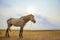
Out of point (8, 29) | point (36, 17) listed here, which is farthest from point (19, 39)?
point (36, 17)

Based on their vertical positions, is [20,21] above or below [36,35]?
above

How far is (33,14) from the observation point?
7.06 feet

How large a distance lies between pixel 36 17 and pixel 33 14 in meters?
0.06

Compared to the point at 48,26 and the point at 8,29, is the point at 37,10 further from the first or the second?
the point at 8,29

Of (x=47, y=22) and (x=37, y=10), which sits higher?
(x=37, y=10)

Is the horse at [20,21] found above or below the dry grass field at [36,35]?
above

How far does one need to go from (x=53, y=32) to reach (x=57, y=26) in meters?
0.11

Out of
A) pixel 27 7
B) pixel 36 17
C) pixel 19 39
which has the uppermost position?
pixel 27 7

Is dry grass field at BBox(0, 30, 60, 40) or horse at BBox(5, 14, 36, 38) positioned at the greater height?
horse at BBox(5, 14, 36, 38)

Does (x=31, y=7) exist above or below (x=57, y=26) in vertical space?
above

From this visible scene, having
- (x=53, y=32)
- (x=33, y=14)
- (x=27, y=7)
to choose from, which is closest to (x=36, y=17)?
(x=33, y=14)

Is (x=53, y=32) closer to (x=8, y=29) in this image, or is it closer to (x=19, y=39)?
(x=19, y=39)

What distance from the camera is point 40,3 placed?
2203 mm

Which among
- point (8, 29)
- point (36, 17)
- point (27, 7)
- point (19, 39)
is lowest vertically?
point (19, 39)
